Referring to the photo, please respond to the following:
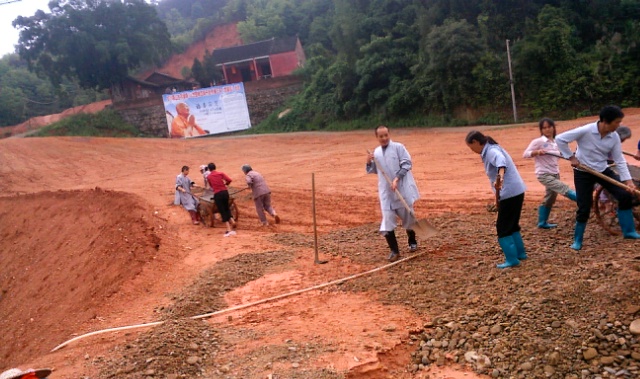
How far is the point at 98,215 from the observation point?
12.6 metres

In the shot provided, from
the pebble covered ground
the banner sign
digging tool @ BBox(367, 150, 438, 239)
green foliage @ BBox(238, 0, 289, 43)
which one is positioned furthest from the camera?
green foliage @ BBox(238, 0, 289, 43)

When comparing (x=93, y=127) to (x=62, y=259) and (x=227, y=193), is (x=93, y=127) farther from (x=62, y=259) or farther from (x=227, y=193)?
(x=227, y=193)

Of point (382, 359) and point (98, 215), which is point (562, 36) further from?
point (382, 359)

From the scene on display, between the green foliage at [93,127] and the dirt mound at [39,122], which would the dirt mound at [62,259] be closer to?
the green foliage at [93,127]

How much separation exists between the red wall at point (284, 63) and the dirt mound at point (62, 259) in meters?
24.2

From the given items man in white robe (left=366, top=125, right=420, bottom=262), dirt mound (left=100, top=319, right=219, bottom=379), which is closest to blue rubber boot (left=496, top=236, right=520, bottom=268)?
man in white robe (left=366, top=125, right=420, bottom=262)

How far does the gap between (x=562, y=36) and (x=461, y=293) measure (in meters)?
18.7

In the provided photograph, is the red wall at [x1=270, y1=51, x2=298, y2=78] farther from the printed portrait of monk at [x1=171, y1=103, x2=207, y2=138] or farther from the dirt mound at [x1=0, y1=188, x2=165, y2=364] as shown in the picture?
the dirt mound at [x1=0, y1=188, x2=165, y2=364]

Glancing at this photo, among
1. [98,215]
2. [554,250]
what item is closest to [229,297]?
[554,250]

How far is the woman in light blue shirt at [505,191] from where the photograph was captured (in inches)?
205

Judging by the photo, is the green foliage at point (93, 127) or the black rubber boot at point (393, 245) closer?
the black rubber boot at point (393, 245)

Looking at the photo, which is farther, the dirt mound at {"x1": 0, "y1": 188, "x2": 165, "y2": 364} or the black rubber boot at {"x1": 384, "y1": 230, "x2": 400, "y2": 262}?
the dirt mound at {"x1": 0, "y1": 188, "x2": 165, "y2": 364}

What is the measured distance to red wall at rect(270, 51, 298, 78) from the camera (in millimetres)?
37531

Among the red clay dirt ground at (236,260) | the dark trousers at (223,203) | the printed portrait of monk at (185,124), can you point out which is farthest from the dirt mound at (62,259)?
the printed portrait of monk at (185,124)
